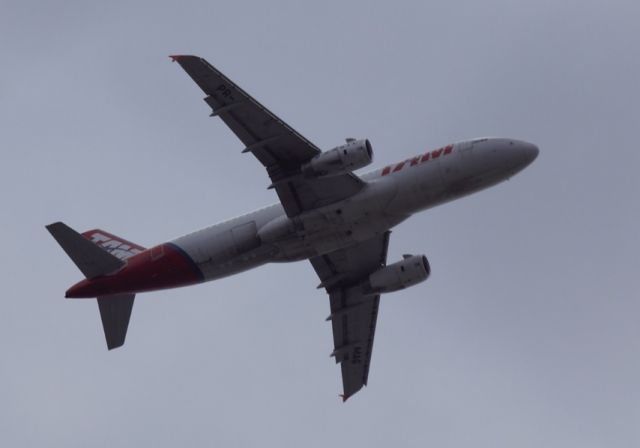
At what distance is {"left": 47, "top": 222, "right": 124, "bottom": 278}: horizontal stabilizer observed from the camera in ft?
214

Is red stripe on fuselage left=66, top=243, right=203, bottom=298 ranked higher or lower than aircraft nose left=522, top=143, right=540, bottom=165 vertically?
lower

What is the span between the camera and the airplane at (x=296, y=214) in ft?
201

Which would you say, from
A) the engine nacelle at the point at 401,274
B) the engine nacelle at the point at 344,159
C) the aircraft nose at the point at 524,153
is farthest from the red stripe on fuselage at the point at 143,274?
the aircraft nose at the point at 524,153

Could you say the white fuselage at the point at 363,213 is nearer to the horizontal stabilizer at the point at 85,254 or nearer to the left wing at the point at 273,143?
the left wing at the point at 273,143

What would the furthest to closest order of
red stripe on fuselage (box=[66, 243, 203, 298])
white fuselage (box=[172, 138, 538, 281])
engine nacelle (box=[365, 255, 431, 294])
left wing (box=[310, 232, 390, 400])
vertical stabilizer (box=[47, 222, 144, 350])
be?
left wing (box=[310, 232, 390, 400]), engine nacelle (box=[365, 255, 431, 294]), red stripe on fuselage (box=[66, 243, 203, 298]), vertical stabilizer (box=[47, 222, 144, 350]), white fuselage (box=[172, 138, 538, 281])

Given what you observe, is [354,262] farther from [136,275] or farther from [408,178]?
[136,275]

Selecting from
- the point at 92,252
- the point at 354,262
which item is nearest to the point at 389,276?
the point at 354,262

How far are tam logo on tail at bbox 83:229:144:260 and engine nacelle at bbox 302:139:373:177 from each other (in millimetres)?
15157

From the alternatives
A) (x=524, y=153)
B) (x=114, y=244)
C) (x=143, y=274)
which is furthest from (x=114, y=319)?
(x=524, y=153)

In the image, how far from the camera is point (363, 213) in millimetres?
63531

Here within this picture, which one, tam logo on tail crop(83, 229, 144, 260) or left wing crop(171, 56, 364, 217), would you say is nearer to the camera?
left wing crop(171, 56, 364, 217)

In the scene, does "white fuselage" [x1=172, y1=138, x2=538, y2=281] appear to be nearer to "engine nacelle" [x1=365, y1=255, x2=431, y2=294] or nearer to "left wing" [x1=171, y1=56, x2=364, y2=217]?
"left wing" [x1=171, y1=56, x2=364, y2=217]

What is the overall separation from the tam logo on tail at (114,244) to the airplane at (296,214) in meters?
0.12

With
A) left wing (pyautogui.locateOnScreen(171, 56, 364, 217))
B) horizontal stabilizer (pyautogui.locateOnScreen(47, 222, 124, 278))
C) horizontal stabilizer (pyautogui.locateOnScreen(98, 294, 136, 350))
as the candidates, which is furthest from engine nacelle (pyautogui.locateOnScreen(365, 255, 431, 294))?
horizontal stabilizer (pyautogui.locateOnScreen(47, 222, 124, 278))
